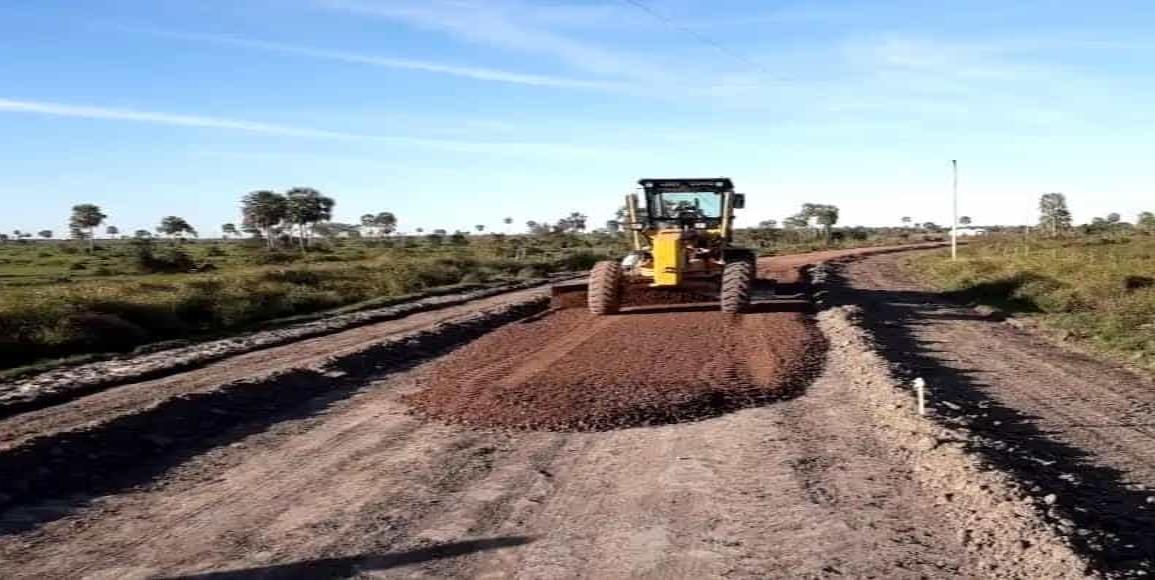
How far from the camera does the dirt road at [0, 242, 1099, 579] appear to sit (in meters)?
5.79

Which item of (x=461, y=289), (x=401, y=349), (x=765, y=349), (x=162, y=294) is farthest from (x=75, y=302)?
(x=765, y=349)

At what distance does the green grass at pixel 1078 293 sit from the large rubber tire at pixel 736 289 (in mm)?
5688

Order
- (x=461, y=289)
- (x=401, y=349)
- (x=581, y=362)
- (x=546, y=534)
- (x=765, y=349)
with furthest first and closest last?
(x=461, y=289), (x=401, y=349), (x=765, y=349), (x=581, y=362), (x=546, y=534)

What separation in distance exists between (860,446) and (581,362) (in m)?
5.43

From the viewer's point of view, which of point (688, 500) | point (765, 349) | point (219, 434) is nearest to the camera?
point (688, 500)

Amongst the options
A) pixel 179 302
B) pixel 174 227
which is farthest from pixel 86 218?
pixel 179 302

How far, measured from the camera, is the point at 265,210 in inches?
3659

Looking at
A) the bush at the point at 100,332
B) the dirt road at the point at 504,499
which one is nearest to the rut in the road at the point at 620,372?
the dirt road at the point at 504,499

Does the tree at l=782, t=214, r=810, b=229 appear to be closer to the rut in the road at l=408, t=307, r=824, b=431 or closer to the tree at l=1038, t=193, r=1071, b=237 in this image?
the tree at l=1038, t=193, r=1071, b=237

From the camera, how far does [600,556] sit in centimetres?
586

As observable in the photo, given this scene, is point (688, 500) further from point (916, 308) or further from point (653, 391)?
point (916, 308)

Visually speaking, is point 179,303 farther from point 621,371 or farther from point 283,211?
point 283,211

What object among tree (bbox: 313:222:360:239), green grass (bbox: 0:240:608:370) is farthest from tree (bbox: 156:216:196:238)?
green grass (bbox: 0:240:608:370)

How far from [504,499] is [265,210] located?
91.3 m
